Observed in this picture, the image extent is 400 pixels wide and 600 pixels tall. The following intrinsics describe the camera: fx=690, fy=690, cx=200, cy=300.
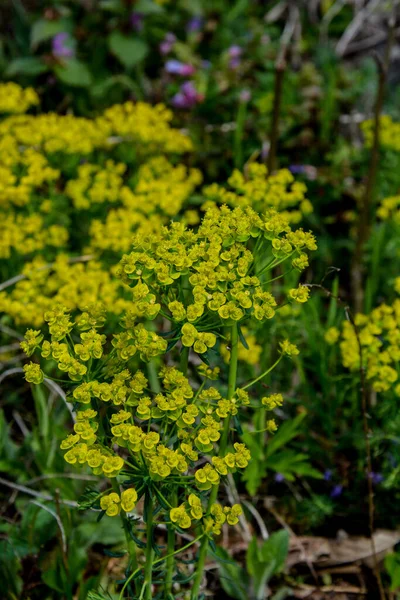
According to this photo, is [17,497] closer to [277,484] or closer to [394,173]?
[277,484]

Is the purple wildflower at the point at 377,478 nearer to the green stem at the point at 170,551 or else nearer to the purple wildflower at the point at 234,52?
the green stem at the point at 170,551

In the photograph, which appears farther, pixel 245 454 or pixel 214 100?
pixel 214 100

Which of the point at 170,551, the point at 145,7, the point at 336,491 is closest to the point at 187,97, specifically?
the point at 145,7

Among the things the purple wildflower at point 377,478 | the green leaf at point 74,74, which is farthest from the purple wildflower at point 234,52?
the purple wildflower at point 377,478

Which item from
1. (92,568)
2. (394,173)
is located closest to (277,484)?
(92,568)

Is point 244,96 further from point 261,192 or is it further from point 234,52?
point 261,192

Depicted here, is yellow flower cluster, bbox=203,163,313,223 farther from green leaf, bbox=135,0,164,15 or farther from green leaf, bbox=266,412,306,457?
green leaf, bbox=135,0,164,15
